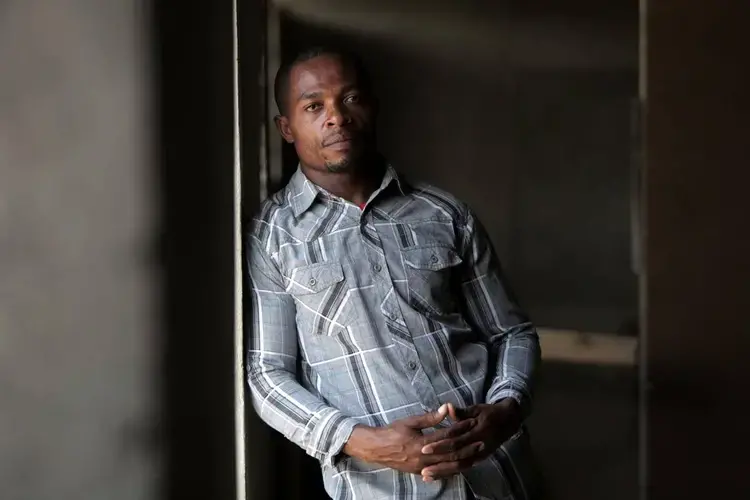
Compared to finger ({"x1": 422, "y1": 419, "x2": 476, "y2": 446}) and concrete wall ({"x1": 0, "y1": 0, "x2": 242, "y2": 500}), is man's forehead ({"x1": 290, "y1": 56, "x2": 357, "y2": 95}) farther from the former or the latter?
finger ({"x1": 422, "y1": 419, "x2": 476, "y2": 446})

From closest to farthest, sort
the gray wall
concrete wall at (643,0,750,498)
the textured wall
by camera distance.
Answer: the textured wall, concrete wall at (643,0,750,498), the gray wall

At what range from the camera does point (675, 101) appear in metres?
1.29

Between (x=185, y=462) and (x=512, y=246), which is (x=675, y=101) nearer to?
(x=512, y=246)

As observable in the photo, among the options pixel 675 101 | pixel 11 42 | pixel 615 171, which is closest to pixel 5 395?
pixel 11 42

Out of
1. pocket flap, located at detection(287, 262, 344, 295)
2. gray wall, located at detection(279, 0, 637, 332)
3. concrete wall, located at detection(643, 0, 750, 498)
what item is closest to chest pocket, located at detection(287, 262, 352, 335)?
pocket flap, located at detection(287, 262, 344, 295)

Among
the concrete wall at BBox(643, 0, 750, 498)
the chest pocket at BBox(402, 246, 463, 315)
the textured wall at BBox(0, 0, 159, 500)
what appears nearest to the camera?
the textured wall at BBox(0, 0, 159, 500)

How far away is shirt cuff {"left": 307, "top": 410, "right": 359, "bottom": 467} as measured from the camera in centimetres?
81

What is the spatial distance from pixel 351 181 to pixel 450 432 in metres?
0.33

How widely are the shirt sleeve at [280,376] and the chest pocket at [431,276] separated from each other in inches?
5.9

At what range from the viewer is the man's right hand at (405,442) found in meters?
0.79

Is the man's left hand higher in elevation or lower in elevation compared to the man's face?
lower

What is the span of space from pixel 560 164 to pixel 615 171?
0.11 metres

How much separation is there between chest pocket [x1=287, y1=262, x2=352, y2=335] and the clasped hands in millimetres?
130

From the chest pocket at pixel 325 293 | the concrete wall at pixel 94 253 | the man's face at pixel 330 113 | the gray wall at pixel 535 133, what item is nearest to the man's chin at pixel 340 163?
the man's face at pixel 330 113
